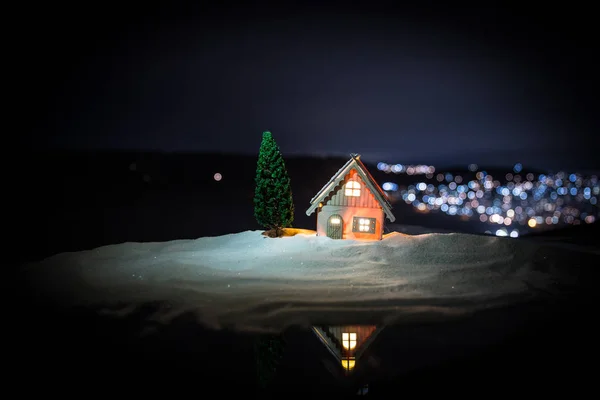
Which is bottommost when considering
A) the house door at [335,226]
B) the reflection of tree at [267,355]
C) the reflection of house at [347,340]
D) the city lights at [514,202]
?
the city lights at [514,202]

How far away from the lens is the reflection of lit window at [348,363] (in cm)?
1162

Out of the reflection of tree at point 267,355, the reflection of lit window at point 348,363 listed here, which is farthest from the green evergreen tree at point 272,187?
the reflection of lit window at point 348,363

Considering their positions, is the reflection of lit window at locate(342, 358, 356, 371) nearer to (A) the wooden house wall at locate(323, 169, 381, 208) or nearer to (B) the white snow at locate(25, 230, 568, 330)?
(B) the white snow at locate(25, 230, 568, 330)

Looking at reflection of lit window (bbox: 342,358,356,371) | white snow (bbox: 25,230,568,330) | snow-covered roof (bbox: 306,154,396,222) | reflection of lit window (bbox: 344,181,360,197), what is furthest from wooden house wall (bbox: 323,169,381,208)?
reflection of lit window (bbox: 342,358,356,371)

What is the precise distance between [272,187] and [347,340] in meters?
15.7

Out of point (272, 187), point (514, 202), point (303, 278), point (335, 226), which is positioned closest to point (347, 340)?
point (303, 278)

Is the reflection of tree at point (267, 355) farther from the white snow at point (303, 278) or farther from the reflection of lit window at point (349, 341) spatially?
the reflection of lit window at point (349, 341)

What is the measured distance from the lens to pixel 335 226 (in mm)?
27031

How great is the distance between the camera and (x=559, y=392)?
10.3 meters

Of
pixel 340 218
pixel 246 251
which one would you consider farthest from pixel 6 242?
pixel 340 218

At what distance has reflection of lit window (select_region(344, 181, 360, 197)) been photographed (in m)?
26.8

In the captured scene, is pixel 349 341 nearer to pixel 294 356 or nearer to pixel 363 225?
pixel 294 356

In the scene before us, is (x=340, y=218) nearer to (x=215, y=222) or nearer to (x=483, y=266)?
(x=483, y=266)

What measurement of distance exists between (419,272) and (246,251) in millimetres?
9222
